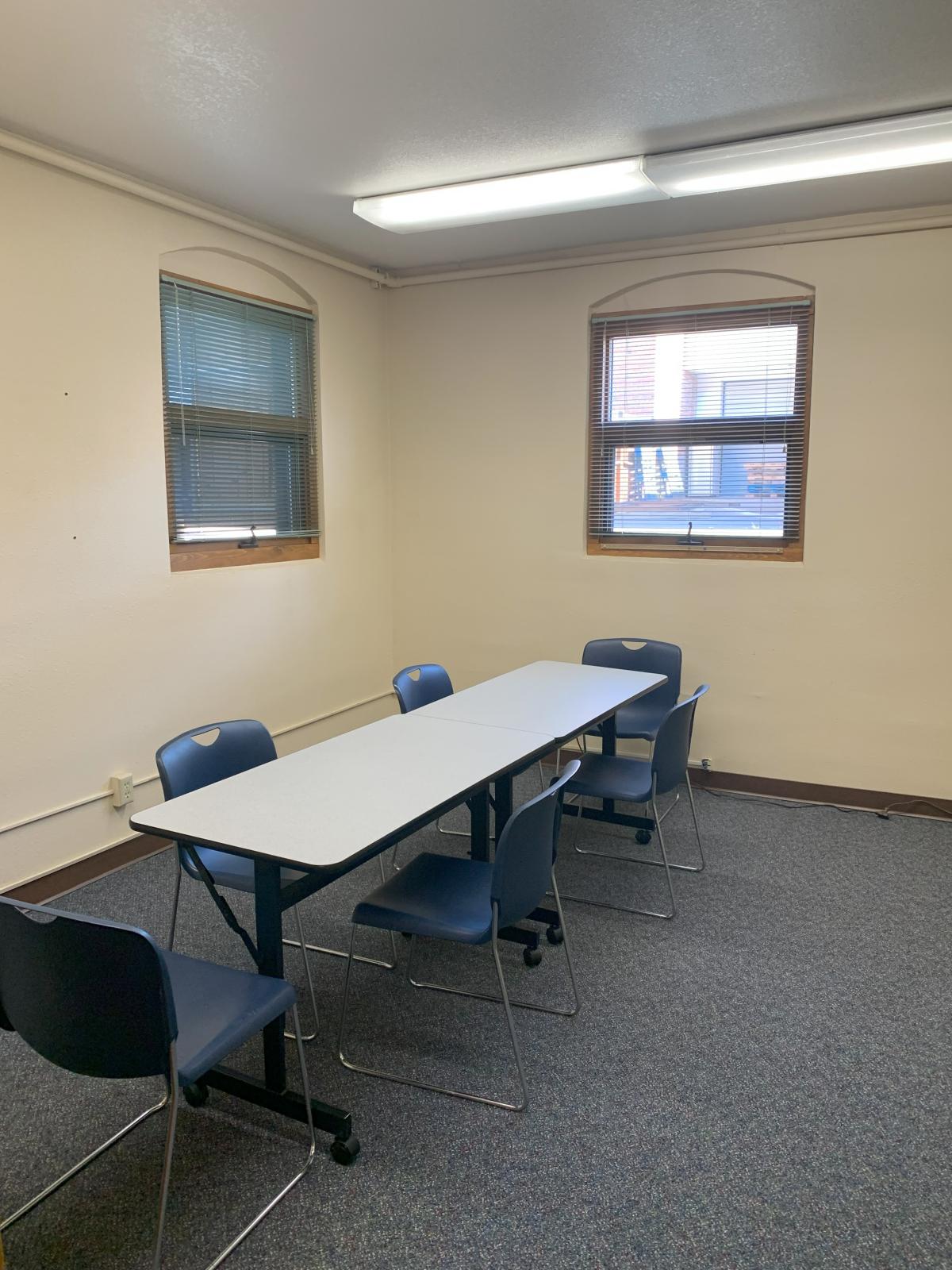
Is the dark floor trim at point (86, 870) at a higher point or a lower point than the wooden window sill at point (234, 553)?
lower

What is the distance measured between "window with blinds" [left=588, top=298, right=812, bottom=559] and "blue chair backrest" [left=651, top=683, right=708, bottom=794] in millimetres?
1516

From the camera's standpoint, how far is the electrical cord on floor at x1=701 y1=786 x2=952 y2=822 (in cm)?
426

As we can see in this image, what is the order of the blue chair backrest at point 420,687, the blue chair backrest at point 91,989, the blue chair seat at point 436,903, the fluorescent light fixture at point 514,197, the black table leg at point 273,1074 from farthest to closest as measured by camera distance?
the blue chair backrest at point 420,687 < the fluorescent light fixture at point 514,197 < the blue chair seat at point 436,903 < the black table leg at point 273,1074 < the blue chair backrest at point 91,989

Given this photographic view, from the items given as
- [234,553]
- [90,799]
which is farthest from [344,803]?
[234,553]

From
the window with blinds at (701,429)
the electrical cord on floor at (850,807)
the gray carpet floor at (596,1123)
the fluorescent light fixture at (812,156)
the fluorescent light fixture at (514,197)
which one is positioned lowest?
the gray carpet floor at (596,1123)

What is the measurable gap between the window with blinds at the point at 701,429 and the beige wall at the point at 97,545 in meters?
1.74

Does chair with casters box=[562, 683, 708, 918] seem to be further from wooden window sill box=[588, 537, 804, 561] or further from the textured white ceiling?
the textured white ceiling

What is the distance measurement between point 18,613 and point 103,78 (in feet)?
5.97

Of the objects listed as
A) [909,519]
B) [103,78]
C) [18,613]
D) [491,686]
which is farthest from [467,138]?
[909,519]

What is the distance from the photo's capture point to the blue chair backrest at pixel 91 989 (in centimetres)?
153

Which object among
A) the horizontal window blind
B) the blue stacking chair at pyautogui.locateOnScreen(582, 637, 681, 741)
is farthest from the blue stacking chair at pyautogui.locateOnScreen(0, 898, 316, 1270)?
the blue stacking chair at pyautogui.locateOnScreen(582, 637, 681, 741)

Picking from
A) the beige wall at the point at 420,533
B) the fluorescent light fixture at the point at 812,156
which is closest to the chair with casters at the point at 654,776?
the beige wall at the point at 420,533

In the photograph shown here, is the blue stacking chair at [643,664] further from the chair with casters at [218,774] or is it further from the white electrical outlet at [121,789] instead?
the white electrical outlet at [121,789]

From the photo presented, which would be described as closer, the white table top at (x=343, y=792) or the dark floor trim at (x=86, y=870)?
the white table top at (x=343, y=792)
